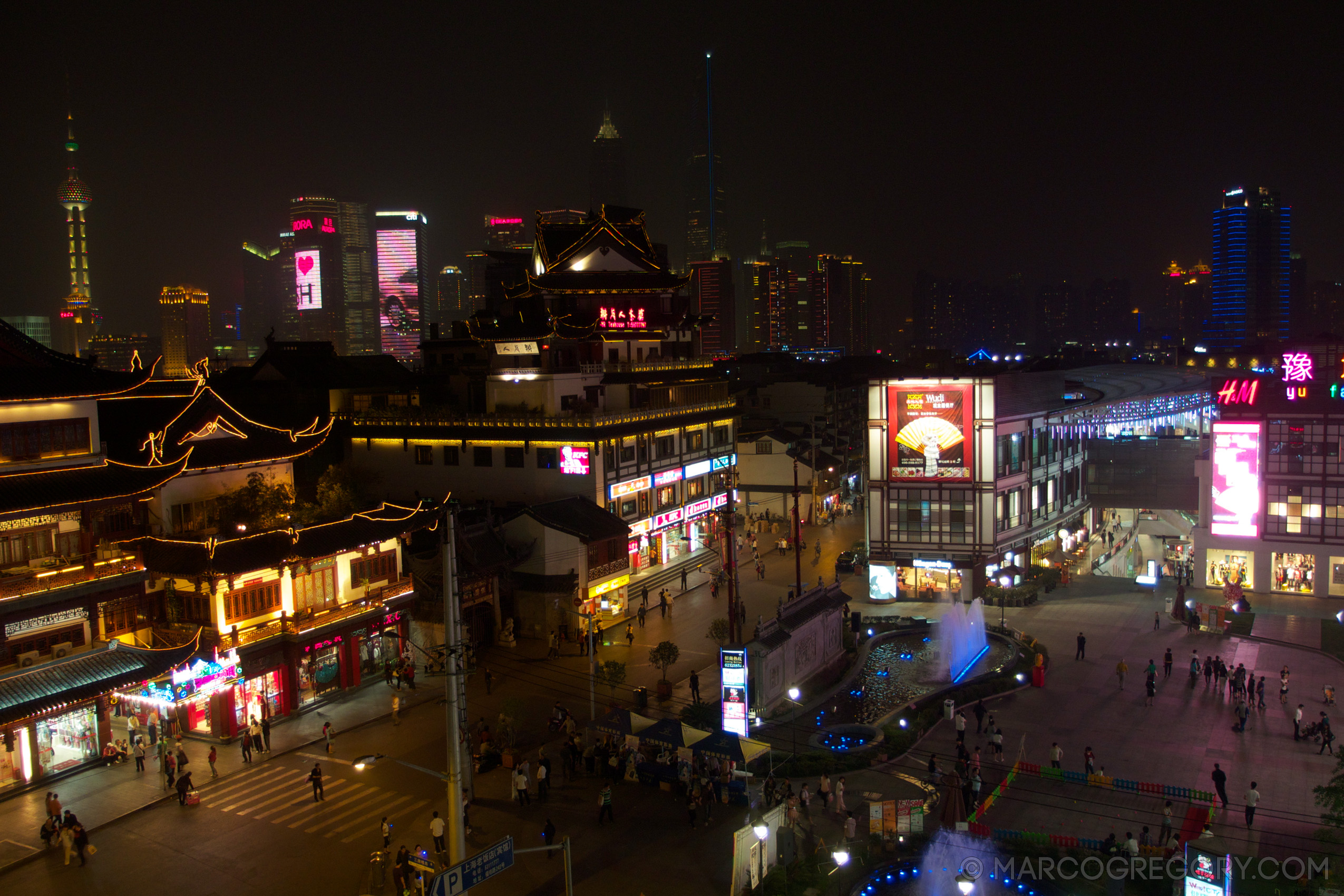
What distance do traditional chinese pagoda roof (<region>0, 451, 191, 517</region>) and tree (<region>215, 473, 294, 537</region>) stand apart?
2.78m

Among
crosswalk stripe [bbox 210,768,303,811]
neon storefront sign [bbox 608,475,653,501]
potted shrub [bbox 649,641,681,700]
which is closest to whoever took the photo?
crosswalk stripe [bbox 210,768,303,811]

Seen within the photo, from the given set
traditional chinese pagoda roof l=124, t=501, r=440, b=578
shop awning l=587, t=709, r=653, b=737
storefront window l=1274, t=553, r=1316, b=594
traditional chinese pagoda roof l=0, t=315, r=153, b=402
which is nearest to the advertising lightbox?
shop awning l=587, t=709, r=653, b=737

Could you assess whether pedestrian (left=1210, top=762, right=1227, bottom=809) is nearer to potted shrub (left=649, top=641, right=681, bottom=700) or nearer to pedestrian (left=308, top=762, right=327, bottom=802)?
potted shrub (left=649, top=641, right=681, bottom=700)

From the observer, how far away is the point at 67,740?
87.8 ft

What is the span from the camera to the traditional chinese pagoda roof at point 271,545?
29.0 meters

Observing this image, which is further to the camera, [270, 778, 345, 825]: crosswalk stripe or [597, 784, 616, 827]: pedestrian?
[270, 778, 345, 825]: crosswalk stripe

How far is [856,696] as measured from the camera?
3284cm

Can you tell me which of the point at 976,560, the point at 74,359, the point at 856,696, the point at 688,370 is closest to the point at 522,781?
the point at 856,696

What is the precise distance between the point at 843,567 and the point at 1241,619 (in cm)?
1886

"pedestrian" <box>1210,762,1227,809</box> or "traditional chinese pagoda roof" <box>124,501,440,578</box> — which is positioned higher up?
"traditional chinese pagoda roof" <box>124,501,440,578</box>

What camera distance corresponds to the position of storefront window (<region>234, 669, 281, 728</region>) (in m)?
29.3

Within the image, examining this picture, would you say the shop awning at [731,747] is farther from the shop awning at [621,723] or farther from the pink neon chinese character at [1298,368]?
the pink neon chinese character at [1298,368]

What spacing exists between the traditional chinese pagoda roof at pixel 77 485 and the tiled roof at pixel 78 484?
2cm

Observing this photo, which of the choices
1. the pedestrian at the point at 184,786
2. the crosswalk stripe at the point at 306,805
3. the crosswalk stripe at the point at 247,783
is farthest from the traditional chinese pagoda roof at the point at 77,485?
the crosswalk stripe at the point at 306,805
